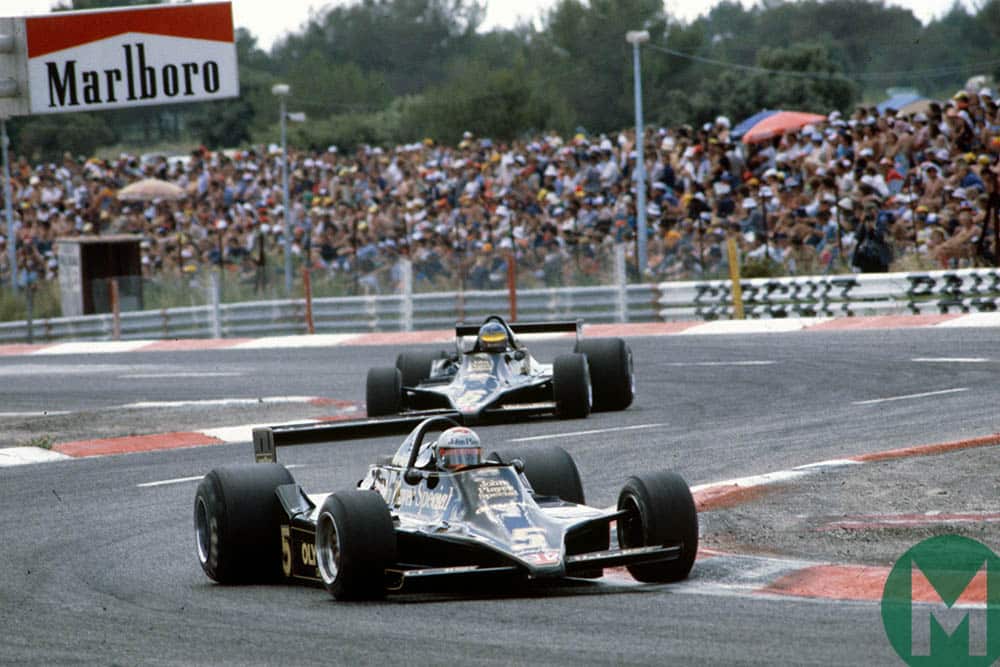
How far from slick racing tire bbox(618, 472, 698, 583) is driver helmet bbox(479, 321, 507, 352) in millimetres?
7954

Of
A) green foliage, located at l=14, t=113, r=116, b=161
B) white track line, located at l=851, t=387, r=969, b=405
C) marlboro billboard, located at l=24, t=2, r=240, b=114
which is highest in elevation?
green foliage, located at l=14, t=113, r=116, b=161

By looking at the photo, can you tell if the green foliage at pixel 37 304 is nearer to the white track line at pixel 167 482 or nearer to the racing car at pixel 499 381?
the racing car at pixel 499 381

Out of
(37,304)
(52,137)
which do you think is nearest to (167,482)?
(37,304)

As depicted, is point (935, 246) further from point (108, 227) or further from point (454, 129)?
point (454, 129)

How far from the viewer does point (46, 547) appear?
1049 centimetres

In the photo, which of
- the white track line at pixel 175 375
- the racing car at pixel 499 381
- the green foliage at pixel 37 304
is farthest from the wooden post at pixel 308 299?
the racing car at pixel 499 381

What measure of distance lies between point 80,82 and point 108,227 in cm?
2071

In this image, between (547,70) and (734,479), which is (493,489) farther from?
(547,70)

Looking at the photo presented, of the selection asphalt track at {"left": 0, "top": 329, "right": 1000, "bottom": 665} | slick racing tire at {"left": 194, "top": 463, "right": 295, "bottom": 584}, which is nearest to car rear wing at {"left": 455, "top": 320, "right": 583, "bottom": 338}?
asphalt track at {"left": 0, "top": 329, "right": 1000, "bottom": 665}

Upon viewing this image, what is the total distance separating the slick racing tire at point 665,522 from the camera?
8094mm

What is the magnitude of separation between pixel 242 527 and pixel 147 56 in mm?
12046

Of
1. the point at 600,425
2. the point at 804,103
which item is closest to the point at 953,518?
the point at 600,425

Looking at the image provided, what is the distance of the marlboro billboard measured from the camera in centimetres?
1962

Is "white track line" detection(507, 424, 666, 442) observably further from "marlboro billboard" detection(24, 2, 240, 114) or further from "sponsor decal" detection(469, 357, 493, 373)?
"marlboro billboard" detection(24, 2, 240, 114)
